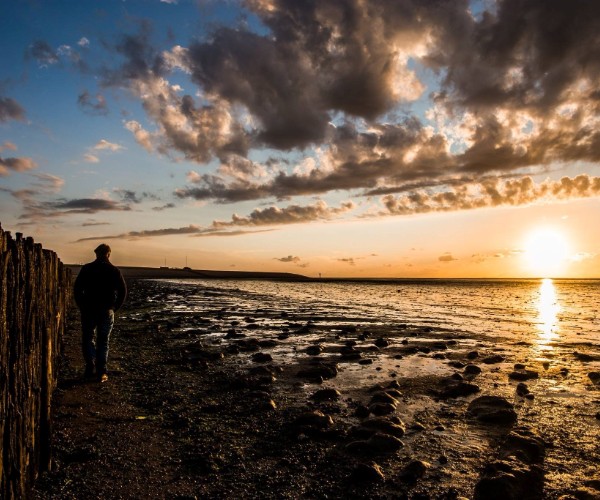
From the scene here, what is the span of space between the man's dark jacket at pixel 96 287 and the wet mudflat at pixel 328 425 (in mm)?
1512

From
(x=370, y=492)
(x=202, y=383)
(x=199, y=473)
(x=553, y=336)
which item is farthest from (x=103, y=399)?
(x=553, y=336)

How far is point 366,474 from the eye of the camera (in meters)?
4.77

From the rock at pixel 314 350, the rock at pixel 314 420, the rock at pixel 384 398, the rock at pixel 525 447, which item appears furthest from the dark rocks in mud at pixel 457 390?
the rock at pixel 314 350

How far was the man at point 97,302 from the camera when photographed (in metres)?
8.70

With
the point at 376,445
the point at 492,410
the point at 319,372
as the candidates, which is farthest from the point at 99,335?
the point at 492,410

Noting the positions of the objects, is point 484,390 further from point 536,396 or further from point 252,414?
point 252,414

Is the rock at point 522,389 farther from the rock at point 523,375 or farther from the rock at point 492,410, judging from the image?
the rock at point 492,410

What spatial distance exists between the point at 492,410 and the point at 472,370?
123 inches

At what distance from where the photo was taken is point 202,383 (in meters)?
8.77

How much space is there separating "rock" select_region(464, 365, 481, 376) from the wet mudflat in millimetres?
22

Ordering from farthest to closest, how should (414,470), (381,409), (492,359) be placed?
(492,359) < (381,409) < (414,470)

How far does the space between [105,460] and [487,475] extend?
4.26m

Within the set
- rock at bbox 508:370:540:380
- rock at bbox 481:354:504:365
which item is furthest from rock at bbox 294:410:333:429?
rock at bbox 481:354:504:365

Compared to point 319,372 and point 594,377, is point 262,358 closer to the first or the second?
point 319,372
